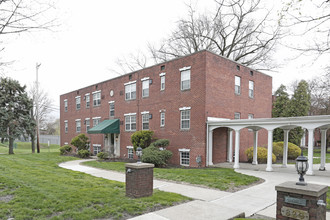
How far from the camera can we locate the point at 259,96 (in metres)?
20.3

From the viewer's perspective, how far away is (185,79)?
646 inches

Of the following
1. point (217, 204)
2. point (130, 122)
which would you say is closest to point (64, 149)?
point (130, 122)

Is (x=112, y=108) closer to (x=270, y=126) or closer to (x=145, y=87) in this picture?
(x=145, y=87)

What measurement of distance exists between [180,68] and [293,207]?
43.2ft

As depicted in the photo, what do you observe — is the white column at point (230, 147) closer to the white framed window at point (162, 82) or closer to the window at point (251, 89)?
the window at point (251, 89)

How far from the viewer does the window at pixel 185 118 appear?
16.0 metres

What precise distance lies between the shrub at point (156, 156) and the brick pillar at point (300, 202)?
10566 mm

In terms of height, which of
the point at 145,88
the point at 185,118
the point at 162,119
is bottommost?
the point at 162,119

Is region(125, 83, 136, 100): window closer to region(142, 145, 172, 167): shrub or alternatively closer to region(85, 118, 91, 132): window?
region(142, 145, 172, 167): shrub

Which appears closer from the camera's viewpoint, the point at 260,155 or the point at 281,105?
the point at 260,155

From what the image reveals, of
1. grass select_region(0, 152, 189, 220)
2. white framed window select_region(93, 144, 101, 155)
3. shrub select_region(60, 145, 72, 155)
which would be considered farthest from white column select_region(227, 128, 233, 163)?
shrub select_region(60, 145, 72, 155)

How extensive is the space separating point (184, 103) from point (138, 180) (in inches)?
389

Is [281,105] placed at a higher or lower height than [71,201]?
higher

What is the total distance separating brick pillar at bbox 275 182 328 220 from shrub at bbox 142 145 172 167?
34.7ft
